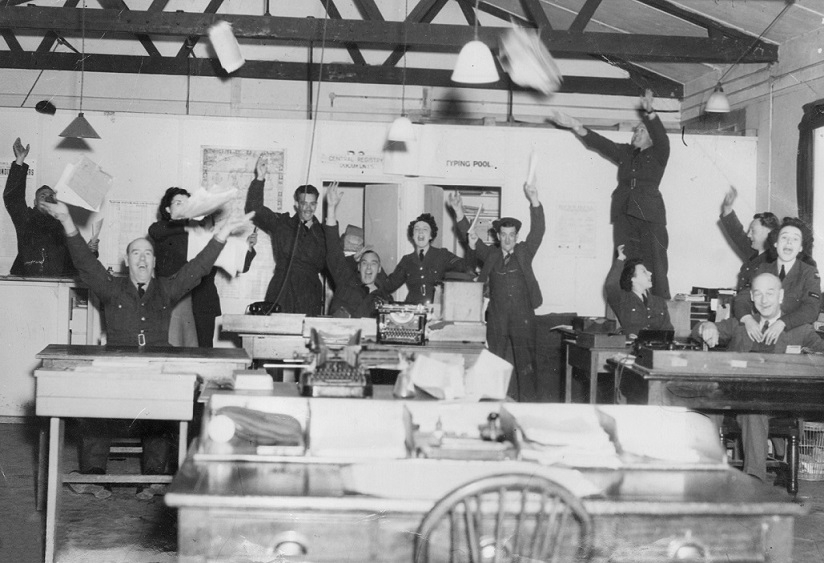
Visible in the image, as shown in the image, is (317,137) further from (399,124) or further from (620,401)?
(620,401)

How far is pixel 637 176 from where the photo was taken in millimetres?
7910

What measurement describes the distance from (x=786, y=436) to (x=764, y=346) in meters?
0.59

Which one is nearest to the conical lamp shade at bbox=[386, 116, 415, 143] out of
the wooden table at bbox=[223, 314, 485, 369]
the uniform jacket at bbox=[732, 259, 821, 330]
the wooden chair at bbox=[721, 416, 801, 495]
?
the wooden table at bbox=[223, 314, 485, 369]

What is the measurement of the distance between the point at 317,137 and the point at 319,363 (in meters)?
5.18

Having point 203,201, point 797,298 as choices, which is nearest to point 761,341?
point 797,298

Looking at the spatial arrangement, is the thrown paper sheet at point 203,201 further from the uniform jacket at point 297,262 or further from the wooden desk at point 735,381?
the wooden desk at point 735,381

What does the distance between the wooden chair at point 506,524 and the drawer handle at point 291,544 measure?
0.31 meters

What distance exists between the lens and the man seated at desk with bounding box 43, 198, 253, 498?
15.6ft

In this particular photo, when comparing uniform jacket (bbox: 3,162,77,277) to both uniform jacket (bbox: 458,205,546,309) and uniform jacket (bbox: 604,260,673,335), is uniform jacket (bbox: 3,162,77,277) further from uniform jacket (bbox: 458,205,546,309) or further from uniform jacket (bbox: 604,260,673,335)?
uniform jacket (bbox: 604,260,673,335)

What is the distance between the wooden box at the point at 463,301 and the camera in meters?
5.68

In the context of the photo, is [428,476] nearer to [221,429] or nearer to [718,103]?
[221,429]

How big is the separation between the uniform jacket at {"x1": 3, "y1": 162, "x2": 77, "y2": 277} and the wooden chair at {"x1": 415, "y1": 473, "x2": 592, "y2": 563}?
5.98 m

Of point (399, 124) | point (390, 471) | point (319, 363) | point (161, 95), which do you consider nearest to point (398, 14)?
point (161, 95)

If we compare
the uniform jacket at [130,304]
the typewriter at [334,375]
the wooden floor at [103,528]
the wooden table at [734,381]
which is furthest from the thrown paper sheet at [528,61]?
the typewriter at [334,375]
